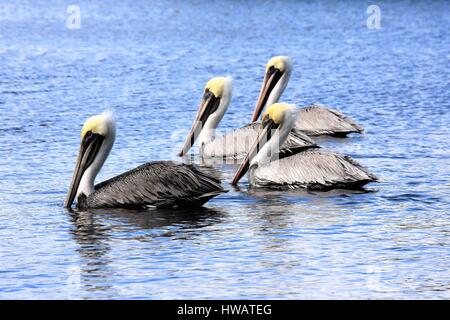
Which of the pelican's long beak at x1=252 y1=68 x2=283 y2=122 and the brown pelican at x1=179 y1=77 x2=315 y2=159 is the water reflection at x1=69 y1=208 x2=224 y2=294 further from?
the pelican's long beak at x1=252 y1=68 x2=283 y2=122

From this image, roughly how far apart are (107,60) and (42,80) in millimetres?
3386

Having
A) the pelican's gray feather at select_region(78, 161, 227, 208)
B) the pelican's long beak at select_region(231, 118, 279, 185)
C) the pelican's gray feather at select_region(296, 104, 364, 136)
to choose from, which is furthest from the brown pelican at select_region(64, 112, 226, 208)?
the pelican's gray feather at select_region(296, 104, 364, 136)

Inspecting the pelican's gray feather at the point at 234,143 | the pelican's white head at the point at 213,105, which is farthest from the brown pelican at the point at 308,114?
the pelican's gray feather at the point at 234,143

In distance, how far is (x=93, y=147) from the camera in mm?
9398

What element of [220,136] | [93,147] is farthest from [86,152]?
[220,136]

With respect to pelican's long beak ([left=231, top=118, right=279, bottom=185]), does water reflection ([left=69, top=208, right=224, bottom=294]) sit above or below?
below

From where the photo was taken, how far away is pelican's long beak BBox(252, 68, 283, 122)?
13.3 meters

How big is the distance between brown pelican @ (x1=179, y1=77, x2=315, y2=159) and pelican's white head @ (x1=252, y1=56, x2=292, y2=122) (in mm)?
894

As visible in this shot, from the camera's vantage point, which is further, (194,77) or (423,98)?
(194,77)

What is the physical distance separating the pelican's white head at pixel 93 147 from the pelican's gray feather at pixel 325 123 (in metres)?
4.04

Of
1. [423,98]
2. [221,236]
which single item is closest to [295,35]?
[423,98]

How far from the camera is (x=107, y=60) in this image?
2098 cm
